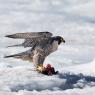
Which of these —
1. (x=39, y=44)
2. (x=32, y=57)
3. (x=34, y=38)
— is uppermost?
(x=34, y=38)

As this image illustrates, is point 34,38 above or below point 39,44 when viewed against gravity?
above

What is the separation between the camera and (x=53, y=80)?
36.0 ft

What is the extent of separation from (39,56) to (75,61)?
2287 mm

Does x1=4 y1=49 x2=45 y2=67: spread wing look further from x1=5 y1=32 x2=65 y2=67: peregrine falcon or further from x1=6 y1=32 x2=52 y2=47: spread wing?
x1=6 y1=32 x2=52 y2=47: spread wing

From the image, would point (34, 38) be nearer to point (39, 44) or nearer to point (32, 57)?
point (39, 44)

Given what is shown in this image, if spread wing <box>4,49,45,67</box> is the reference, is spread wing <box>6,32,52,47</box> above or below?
above

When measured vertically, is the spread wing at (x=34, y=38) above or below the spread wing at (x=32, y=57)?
above

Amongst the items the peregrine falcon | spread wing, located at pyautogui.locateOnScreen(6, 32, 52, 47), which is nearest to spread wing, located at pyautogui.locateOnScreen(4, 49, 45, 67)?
the peregrine falcon

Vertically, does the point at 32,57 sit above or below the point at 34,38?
below

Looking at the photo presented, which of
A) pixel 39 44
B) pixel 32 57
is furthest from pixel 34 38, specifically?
pixel 32 57

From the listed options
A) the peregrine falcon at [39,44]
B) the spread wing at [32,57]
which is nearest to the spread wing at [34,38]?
the peregrine falcon at [39,44]

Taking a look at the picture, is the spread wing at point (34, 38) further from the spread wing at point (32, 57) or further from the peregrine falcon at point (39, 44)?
the spread wing at point (32, 57)

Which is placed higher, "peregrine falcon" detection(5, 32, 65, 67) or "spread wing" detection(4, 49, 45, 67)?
"peregrine falcon" detection(5, 32, 65, 67)

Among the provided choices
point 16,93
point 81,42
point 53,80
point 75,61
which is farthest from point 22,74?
point 81,42
